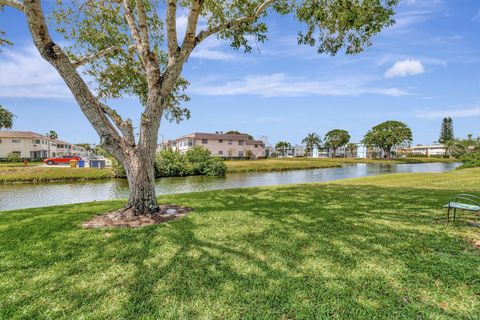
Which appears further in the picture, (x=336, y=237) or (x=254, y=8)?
(x=254, y=8)

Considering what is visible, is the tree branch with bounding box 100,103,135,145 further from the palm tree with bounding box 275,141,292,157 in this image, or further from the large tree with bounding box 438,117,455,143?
the large tree with bounding box 438,117,455,143

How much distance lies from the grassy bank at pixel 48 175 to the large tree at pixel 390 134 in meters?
78.1

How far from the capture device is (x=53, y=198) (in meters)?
16.2

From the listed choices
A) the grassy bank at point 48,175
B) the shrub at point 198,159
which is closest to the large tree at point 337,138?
the shrub at point 198,159

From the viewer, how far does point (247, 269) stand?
370cm

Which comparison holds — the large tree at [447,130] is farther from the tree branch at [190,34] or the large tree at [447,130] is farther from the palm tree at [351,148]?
the tree branch at [190,34]

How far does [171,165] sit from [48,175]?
507 inches

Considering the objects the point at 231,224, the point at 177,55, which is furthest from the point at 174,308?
the point at 177,55

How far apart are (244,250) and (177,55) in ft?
18.2

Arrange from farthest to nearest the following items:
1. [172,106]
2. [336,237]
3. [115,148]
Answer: [172,106] < [115,148] < [336,237]

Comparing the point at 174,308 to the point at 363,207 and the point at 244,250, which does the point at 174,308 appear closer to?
the point at 244,250

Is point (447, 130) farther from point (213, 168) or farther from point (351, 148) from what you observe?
point (213, 168)

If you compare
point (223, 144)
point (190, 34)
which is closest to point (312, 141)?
point (223, 144)

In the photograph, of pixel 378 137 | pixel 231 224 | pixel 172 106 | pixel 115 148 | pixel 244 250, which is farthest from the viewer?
pixel 378 137
